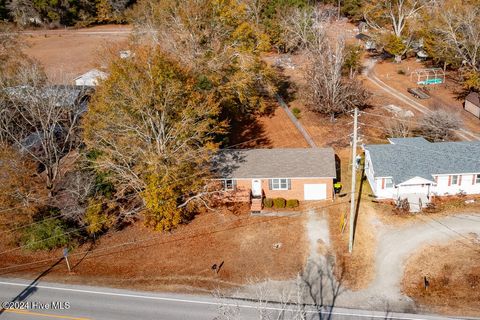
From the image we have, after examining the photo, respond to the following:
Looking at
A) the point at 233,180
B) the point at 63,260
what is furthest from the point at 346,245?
the point at 63,260

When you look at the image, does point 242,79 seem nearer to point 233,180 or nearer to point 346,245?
point 233,180

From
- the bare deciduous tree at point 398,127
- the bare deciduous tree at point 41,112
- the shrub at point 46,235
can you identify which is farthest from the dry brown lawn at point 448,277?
the bare deciduous tree at point 41,112

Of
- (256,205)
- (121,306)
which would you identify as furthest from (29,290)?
(256,205)

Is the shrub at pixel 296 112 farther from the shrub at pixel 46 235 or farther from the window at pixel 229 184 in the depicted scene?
the shrub at pixel 46 235

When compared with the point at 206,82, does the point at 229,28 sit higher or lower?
higher

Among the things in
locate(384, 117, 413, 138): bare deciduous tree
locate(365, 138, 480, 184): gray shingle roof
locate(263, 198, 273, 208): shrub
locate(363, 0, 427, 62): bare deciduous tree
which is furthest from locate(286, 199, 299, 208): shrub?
locate(363, 0, 427, 62): bare deciduous tree

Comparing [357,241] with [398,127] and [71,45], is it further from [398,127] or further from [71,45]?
[71,45]
